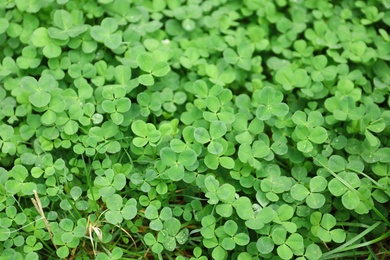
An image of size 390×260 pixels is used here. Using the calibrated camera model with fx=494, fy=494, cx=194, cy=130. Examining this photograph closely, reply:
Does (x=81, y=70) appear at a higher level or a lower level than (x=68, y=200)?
higher

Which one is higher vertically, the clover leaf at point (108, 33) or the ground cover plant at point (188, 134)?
the clover leaf at point (108, 33)

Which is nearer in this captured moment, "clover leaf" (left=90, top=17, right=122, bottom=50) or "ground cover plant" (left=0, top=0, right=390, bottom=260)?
"ground cover plant" (left=0, top=0, right=390, bottom=260)

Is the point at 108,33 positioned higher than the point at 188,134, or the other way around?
the point at 108,33

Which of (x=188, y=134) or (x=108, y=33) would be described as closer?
(x=188, y=134)

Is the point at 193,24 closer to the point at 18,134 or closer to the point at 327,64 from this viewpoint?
the point at 327,64

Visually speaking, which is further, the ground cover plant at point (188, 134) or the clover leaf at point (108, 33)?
the clover leaf at point (108, 33)

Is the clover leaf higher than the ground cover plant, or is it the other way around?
the clover leaf

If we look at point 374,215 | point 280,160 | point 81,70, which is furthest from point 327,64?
point 81,70

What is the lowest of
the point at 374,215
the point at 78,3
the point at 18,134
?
the point at 374,215
